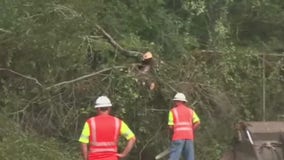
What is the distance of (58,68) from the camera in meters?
12.3

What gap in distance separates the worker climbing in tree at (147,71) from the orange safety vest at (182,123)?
1038 mm

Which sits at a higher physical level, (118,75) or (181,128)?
(118,75)

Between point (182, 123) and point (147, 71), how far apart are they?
1.50 meters

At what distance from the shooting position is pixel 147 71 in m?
12.9

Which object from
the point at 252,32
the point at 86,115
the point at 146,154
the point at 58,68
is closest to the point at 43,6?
the point at 58,68

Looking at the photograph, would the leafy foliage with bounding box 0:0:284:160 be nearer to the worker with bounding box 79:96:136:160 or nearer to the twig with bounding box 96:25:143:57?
the twig with bounding box 96:25:143:57

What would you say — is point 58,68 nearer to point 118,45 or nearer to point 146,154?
point 118,45

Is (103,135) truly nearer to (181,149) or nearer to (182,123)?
(182,123)

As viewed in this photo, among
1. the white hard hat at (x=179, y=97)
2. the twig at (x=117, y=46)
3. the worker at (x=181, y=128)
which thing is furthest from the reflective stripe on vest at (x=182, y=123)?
the twig at (x=117, y=46)

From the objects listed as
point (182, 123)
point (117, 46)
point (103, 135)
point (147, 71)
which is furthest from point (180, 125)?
point (103, 135)

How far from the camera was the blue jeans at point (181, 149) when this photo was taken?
1187 centimetres

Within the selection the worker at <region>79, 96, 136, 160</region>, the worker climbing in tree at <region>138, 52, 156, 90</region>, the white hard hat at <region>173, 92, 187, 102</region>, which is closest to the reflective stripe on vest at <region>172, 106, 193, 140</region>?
the white hard hat at <region>173, 92, 187, 102</region>

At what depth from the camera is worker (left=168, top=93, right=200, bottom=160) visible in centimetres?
1181

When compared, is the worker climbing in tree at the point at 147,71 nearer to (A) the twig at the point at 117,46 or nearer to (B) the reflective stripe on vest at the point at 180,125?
(A) the twig at the point at 117,46
